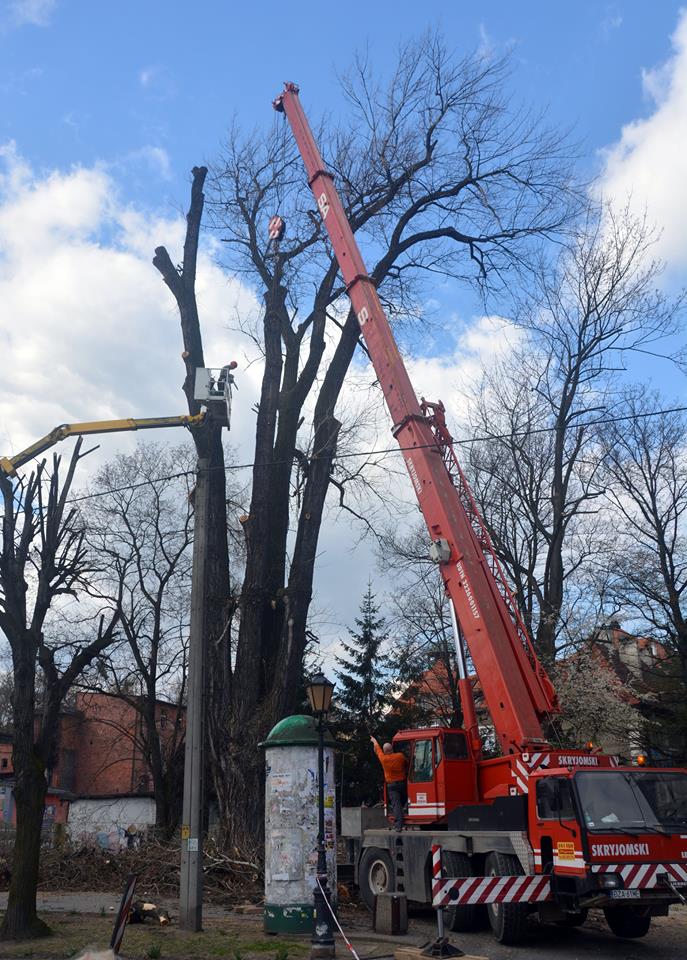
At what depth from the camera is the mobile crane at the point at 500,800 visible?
1077cm

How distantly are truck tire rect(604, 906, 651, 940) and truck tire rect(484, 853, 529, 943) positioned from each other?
57.3 inches

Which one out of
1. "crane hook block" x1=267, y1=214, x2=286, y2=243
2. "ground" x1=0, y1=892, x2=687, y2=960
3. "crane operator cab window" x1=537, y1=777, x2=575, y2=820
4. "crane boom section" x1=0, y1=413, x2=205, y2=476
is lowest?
"ground" x1=0, y1=892, x2=687, y2=960

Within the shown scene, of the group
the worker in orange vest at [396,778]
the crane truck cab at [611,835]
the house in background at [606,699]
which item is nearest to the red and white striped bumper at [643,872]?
the crane truck cab at [611,835]

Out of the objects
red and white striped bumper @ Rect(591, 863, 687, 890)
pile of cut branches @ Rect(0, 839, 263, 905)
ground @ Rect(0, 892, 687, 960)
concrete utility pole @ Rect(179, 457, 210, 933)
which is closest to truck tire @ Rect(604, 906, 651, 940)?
ground @ Rect(0, 892, 687, 960)

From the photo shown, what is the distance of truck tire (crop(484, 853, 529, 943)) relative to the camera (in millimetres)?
11469

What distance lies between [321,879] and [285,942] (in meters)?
1.24

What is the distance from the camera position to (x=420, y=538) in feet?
102

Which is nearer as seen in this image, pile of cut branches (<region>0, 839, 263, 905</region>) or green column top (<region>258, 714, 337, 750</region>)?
green column top (<region>258, 714, 337, 750</region>)

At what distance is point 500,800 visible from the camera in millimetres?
12125

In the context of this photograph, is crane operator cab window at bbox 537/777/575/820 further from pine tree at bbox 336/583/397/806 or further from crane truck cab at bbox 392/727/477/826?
pine tree at bbox 336/583/397/806

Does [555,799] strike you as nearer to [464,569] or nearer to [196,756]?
[464,569]

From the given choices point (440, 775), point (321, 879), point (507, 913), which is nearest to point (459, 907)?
point (507, 913)

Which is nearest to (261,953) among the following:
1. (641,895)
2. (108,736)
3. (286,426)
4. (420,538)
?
(641,895)

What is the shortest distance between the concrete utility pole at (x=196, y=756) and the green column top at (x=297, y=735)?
1.15 meters
